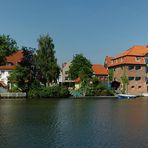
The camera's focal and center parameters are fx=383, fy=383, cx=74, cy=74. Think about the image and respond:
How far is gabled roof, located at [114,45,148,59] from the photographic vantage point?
111125 mm

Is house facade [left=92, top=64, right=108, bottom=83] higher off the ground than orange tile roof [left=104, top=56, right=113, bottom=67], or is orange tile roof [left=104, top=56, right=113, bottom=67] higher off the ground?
orange tile roof [left=104, top=56, right=113, bottom=67]

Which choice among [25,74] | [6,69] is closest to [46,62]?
[25,74]

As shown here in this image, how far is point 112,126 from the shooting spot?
38.3 meters

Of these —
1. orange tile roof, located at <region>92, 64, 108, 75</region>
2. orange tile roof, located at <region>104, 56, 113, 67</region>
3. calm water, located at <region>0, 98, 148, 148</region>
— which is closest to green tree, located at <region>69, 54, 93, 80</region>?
orange tile roof, located at <region>92, 64, 108, 75</region>

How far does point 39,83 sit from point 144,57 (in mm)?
32044

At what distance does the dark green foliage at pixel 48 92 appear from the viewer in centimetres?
9656

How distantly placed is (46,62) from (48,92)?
10.2 m

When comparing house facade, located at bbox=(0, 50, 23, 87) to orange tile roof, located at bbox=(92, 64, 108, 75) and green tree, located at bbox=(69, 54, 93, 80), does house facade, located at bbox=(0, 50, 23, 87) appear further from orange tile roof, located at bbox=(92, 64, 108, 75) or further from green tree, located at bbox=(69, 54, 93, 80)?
orange tile roof, located at bbox=(92, 64, 108, 75)

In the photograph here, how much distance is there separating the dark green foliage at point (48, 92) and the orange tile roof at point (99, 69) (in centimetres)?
3367

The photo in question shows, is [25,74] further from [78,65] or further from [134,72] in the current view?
[134,72]

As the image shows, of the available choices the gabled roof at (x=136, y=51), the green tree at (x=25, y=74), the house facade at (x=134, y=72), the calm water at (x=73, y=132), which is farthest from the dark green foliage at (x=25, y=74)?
the calm water at (x=73, y=132)

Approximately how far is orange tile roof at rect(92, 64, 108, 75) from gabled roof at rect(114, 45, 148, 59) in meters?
13.2

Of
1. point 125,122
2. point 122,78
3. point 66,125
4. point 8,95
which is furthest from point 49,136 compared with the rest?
point 122,78

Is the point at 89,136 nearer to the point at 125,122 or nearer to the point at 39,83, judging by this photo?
the point at 125,122
